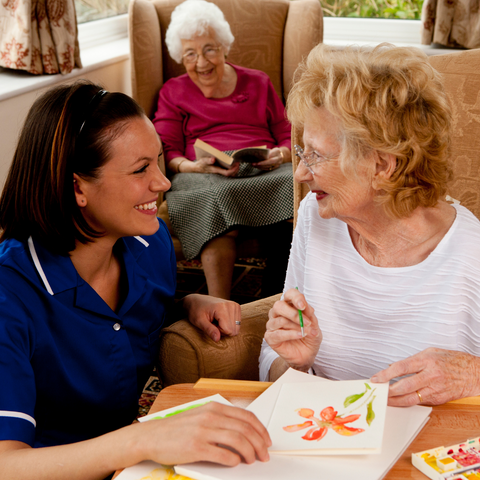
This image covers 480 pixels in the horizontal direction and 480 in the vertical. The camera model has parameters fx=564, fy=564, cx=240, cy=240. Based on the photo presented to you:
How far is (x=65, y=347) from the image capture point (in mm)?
1108

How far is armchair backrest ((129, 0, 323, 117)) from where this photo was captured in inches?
121

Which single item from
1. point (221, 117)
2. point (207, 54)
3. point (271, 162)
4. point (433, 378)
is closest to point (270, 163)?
point (271, 162)

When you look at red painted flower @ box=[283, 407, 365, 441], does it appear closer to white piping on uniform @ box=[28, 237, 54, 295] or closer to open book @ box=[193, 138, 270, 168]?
white piping on uniform @ box=[28, 237, 54, 295]

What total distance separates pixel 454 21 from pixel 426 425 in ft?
10.6

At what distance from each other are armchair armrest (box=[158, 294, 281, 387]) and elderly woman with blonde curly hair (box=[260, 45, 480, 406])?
0.27 feet

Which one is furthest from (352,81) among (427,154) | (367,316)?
(367,316)

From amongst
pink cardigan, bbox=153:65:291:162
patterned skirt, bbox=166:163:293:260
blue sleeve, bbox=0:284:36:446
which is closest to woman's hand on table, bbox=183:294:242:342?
blue sleeve, bbox=0:284:36:446

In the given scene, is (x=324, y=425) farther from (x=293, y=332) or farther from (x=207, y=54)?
(x=207, y=54)

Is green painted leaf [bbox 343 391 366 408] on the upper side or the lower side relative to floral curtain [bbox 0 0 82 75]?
lower

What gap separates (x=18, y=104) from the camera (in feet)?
7.95

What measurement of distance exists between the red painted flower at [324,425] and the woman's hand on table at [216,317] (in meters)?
0.46

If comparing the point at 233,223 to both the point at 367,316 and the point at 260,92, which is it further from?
the point at 367,316

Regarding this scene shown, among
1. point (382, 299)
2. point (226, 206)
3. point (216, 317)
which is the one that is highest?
point (382, 299)

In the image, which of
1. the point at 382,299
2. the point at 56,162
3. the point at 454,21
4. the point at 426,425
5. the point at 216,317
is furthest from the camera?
the point at 454,21
